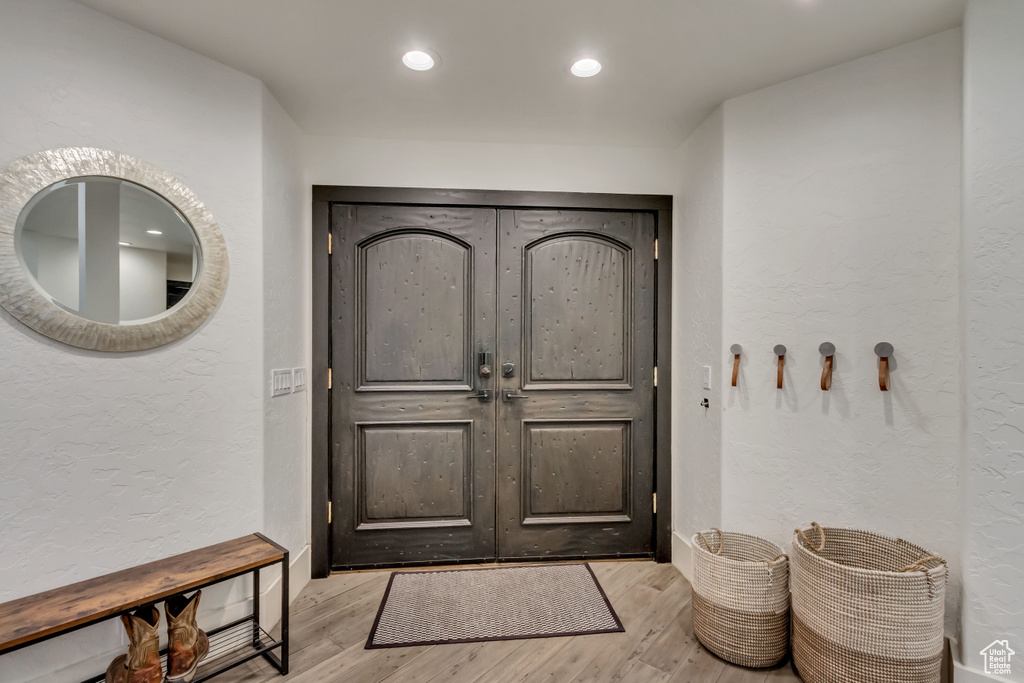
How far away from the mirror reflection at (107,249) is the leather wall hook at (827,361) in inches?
94.0

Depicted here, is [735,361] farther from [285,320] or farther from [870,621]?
[285,320]

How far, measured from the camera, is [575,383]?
256 centimetres

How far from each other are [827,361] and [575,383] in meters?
1.17

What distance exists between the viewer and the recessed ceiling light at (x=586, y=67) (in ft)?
5.94

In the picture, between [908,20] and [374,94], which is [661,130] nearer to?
[908,20]

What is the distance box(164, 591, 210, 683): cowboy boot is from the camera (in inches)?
59.7

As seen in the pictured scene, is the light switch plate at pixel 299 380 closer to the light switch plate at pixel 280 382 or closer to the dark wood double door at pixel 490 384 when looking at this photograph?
the light switch plate at pixel 280 382

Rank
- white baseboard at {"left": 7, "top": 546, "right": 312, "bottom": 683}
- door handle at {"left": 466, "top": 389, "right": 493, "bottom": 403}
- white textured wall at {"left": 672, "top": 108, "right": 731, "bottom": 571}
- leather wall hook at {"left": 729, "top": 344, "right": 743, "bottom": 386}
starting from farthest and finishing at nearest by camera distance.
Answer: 1. door handle at {"left": 466, "top": 389, "right": 493, "bottom": 403}
2. white textured wall at {"left": 672, "top": 108, "right": 731, "bottom": 571}
3. leather wall hook at {"left": 729, "top": 344, "right": 743, "bottom": 386}
4. white baseboard at {"left": 7, "top": 546, "right": 312, "bottom": 683}

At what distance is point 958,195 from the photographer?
1.62 meters

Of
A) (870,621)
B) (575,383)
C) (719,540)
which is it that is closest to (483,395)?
(575,383)

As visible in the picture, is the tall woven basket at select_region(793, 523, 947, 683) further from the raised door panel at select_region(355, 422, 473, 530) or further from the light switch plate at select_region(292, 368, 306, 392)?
the light switch plate at select_region(292, 368, 306, 392)

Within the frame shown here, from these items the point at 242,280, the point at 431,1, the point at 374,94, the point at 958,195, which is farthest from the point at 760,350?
the point at 242,280

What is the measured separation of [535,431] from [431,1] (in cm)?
194

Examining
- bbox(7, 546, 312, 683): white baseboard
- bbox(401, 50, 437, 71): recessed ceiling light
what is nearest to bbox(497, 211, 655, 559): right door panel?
bbox(401, 50, 437, 71): recessed ceiling light
